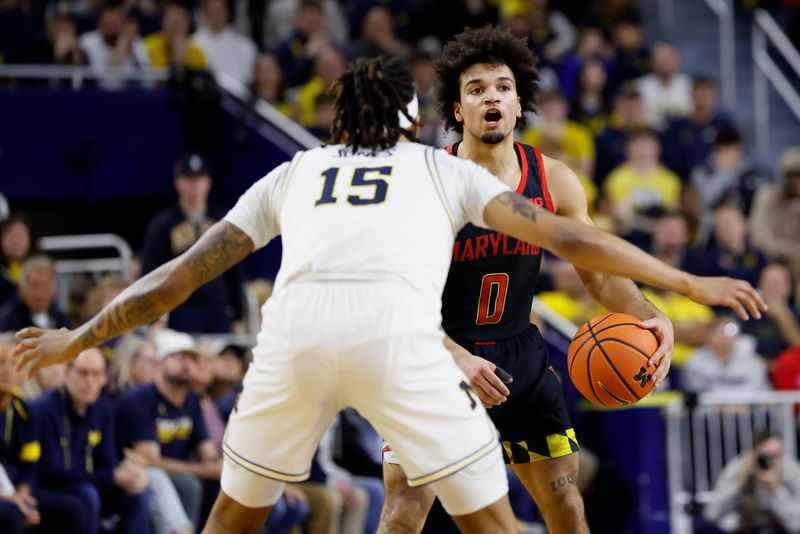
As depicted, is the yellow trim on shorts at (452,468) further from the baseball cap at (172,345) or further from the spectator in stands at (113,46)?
the spectator in stands at (113,46)

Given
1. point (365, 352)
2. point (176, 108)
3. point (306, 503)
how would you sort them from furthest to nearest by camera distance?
point (176, 108) → point (306, 503) → point (365, 352)

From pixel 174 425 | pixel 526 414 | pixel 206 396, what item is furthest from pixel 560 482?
pixel 206 396

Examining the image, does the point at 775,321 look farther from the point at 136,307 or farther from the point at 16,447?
the point at 136,307

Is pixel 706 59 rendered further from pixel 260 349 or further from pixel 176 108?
pixel 260 349

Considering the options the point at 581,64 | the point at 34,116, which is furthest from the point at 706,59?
the point at 34,116

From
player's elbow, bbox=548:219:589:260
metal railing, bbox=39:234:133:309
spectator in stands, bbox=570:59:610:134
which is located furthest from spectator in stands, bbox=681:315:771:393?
player's elbow, bbox=548:219:589:260

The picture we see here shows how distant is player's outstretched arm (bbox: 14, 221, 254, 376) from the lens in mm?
5340

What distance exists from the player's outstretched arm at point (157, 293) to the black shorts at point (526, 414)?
4.99 ft

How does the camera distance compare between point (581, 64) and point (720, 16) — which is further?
point (720, 16)

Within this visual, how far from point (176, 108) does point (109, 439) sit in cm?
445

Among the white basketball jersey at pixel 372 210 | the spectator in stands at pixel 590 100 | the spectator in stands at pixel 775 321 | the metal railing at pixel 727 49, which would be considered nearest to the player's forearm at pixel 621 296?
the white basketball jersey at pixel 372 210

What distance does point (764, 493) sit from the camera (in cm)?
1106

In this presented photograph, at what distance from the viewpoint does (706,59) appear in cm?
1750

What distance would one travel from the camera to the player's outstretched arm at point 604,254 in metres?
5.02
